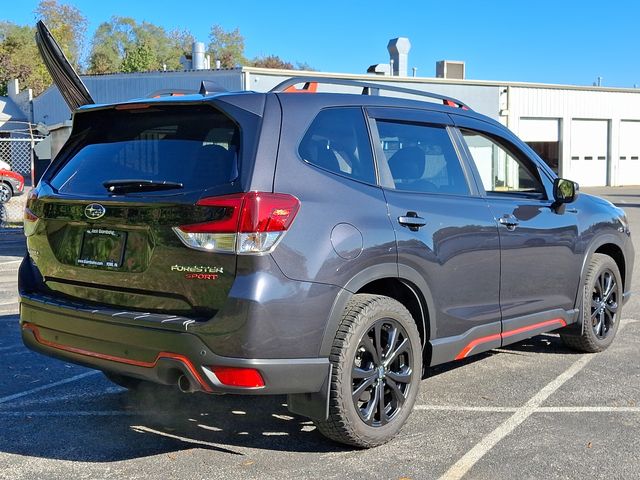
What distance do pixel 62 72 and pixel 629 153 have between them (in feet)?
119

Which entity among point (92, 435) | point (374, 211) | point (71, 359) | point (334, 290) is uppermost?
point (374, 211)

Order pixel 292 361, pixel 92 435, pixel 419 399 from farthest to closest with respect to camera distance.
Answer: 1. pixel 419 399
2. pixel 92 435
3. pixel 292 361

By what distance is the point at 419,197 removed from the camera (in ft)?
14.2

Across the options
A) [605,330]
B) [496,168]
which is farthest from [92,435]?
[605,330]

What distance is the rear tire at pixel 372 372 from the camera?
3.74 meters

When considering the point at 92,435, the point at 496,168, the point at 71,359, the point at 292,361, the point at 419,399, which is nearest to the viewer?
the point at 292,361

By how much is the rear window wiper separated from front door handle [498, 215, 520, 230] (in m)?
2.22

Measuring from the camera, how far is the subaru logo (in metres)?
3.79

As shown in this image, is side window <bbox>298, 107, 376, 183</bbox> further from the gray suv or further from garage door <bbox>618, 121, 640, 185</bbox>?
garage door <bbox>618, 121, 640, 185</bbox>

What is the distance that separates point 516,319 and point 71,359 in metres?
2.85

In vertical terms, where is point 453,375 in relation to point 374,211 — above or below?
below

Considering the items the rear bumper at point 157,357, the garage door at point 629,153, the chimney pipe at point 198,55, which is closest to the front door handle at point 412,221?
the rear bumper at point 157,357

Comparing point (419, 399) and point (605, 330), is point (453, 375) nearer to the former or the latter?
point (419, 399)

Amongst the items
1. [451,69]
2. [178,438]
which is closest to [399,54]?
[451,69]
